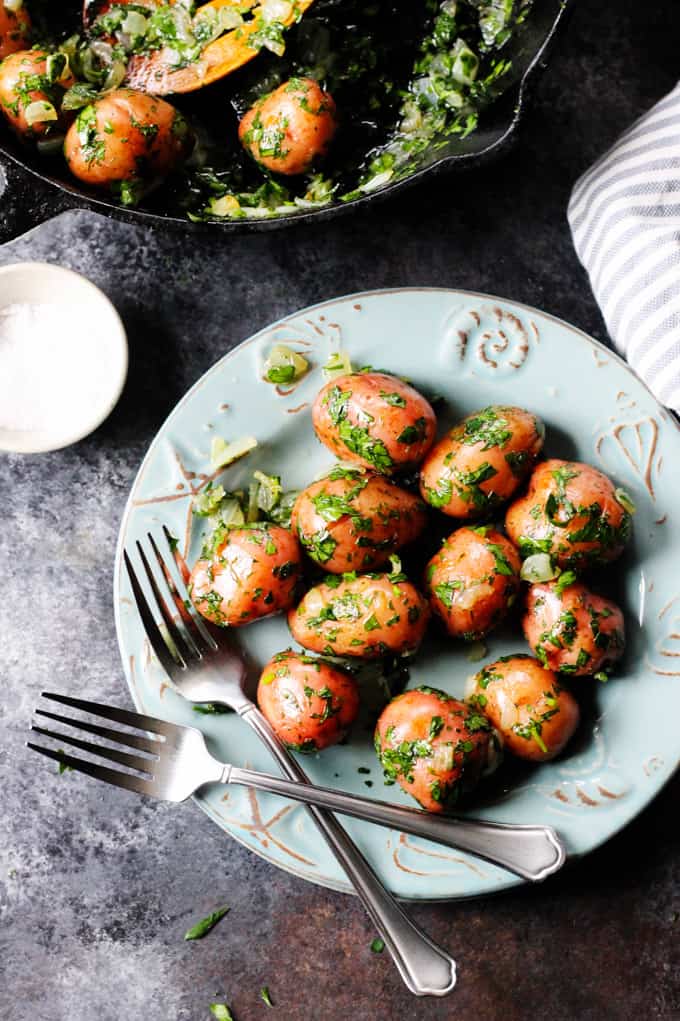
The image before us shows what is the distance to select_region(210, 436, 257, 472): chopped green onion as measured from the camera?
1.49 m

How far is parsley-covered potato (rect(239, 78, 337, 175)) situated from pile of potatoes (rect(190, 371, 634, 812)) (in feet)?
1.16

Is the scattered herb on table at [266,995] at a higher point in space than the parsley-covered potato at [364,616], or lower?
lower

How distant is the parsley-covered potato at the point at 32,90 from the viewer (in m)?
1.37

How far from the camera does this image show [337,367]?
149 cm

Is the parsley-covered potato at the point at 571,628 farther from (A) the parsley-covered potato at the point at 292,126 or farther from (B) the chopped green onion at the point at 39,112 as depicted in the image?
(B) the chopped green onion at the point at 39,112

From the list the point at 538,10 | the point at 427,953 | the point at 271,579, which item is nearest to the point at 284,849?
the point at 427,953

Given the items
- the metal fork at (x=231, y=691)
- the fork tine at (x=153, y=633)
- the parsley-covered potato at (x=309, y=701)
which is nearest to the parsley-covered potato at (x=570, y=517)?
the parsley-covered potato at (x=309, y=701)

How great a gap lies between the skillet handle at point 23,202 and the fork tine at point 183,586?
0.50 metres

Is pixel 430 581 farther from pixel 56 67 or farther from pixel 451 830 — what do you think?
pixel 56 67

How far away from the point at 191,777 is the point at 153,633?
23cm

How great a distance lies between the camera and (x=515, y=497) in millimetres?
1432

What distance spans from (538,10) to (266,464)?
82cm

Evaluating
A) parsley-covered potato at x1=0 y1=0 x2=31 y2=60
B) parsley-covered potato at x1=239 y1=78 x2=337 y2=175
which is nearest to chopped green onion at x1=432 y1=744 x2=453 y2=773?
parsley-covered potato at x1=239 y1=78 x2=337 y2=175

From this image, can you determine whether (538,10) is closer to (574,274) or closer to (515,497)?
(574,274)
